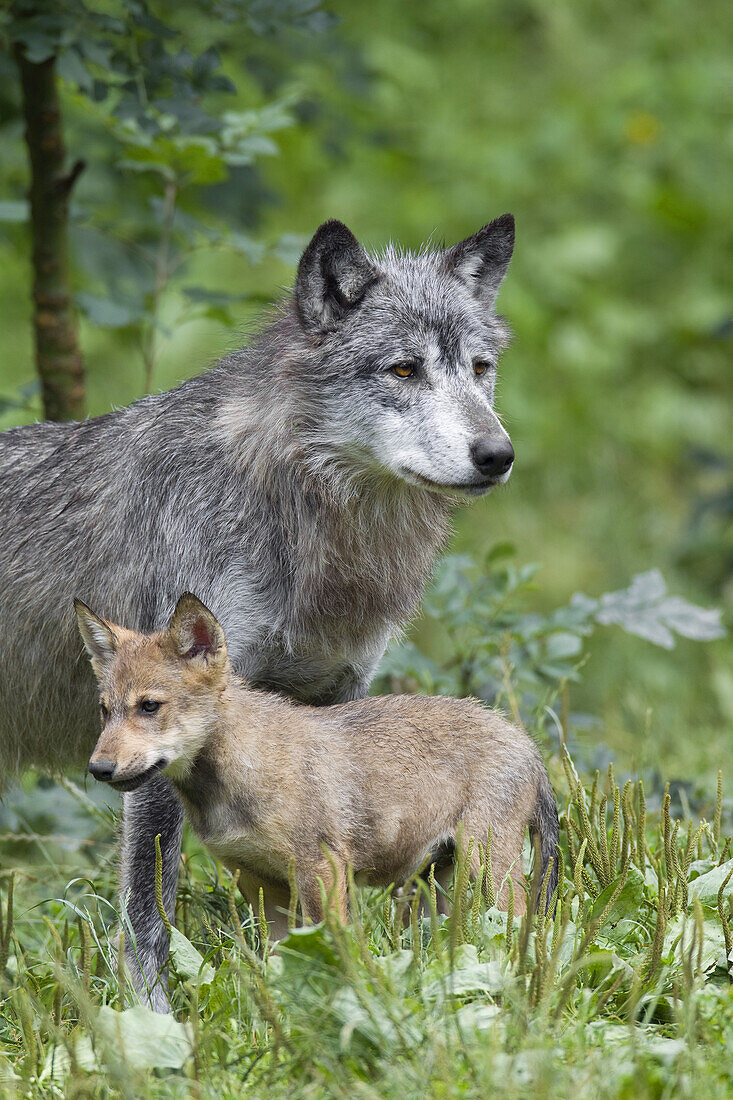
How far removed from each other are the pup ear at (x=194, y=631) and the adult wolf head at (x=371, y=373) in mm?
863

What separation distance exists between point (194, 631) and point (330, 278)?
4.43 feet

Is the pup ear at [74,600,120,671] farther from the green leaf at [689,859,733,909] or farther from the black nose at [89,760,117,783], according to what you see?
the green leaf at [689,859,733,909]

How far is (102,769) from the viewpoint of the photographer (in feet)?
9.86

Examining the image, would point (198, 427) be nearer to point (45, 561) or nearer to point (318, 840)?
point (45, 561)

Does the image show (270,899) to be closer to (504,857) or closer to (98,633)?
(504,857)

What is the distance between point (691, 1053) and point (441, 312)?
2.35 m

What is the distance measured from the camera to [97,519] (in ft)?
14.1

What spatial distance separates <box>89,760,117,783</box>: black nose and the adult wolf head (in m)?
1.32

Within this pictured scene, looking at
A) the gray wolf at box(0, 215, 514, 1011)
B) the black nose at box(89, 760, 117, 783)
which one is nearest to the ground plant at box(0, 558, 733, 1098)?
the black nose at box(89, 760, 117, 783)

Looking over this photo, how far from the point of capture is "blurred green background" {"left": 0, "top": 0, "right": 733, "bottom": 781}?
31.4 ft

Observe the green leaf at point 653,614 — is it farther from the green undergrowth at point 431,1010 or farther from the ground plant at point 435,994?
the green undergrowth at point 431,1010

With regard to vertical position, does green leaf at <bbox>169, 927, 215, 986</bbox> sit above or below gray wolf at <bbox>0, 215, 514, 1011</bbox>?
below

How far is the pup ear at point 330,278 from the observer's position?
3885 mm

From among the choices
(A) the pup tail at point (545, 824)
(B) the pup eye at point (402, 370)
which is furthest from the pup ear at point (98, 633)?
(A) the pup tail at point (545, 824)
